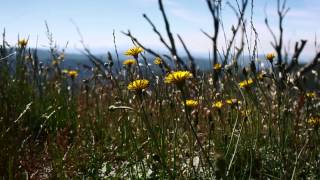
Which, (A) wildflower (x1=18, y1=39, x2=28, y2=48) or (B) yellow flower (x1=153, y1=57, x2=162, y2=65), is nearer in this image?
(B) yellow flower (x1=153, y1=57, x2=162, y2=65)

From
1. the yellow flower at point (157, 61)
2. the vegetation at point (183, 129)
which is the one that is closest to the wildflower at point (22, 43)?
the vegetation at point (183, 129)

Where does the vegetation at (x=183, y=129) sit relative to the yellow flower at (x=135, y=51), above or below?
below

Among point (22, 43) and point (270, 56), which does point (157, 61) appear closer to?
point (270, 56)

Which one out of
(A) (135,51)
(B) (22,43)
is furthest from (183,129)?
(B) (22,43)

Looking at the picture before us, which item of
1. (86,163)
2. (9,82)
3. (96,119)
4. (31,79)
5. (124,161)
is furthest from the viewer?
(31,79)

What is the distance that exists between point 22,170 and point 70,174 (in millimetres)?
311

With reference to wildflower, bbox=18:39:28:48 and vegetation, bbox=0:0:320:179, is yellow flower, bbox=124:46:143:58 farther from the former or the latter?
wildflower, bbox=18:39:28:48

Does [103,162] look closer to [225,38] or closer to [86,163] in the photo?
[86,163]

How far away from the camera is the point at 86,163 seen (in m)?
3.14

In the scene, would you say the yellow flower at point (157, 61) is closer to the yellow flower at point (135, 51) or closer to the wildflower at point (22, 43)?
the yellow flower at point (135, 51)

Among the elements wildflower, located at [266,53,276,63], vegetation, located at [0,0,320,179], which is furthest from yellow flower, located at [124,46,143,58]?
wildflower, located at [266,53,276,63]

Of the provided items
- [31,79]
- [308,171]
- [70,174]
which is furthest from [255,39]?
[31,79]

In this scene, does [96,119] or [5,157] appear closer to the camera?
[5,157]

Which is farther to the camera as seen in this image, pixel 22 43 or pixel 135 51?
pixel 22 43
